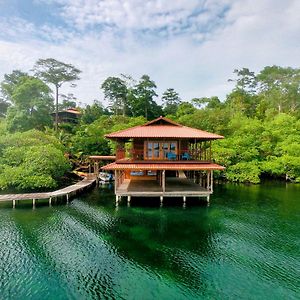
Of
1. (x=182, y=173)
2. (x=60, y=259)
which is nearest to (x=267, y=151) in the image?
(x=182, y=173)

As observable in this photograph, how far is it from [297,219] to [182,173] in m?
15.0

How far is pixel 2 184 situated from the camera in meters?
24.5

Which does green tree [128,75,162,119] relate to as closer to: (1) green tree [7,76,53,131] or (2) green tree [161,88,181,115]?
(2) green tree [161,88,181,115]

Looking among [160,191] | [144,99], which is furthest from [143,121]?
[160,191]

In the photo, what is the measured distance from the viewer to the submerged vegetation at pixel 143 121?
2784 centimetres

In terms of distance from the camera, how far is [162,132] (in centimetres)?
2328

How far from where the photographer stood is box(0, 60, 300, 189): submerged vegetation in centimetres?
2784

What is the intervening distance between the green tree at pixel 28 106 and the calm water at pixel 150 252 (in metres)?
20.6

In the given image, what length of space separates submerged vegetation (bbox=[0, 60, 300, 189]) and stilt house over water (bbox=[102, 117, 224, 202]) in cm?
893

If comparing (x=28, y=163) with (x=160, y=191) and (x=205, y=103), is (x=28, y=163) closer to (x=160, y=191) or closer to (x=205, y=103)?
(x=160, y=191)

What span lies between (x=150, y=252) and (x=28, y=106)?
35103 millimetres

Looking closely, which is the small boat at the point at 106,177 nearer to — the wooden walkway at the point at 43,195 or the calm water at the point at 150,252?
the wooden walkway at the point at 43,195

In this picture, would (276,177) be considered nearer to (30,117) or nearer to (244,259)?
(244,259)

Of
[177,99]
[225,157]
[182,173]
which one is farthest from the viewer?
[177,99]
